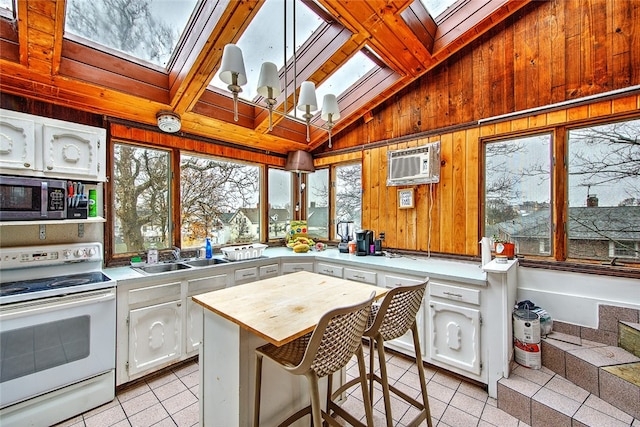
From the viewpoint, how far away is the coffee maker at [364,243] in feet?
10.4

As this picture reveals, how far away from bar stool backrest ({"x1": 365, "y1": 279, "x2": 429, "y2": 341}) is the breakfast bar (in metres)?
0.17

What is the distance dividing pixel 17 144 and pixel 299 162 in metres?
2.73

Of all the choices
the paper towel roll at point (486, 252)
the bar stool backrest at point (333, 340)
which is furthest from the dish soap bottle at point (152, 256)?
the paper towel roll at point (486, 252)

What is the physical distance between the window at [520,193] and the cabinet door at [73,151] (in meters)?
3.52

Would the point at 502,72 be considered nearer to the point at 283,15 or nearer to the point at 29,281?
the point at 283,15

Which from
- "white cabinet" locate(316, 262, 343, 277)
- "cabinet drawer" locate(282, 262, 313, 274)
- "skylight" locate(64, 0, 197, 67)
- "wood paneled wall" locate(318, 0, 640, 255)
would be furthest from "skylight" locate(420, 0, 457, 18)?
"cabinet drawer" locate(282, 262, 313, 274)

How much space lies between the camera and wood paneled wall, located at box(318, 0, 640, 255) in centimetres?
211

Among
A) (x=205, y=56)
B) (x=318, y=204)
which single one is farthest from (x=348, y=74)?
(x=318, y=204)

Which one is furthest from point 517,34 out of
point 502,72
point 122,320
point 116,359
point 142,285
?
point 116,359

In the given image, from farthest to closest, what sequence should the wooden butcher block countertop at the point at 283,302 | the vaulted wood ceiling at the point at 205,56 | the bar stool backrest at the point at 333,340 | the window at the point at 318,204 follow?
the window at the point at 318,204
the vaulted wood ceiling at the point at 205,56
the wooden butcher block countertop at the point at 283,302
the bar stool backrest at the point at 333,340

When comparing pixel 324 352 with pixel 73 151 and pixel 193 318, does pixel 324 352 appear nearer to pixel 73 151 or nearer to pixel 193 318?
pixel 193 318

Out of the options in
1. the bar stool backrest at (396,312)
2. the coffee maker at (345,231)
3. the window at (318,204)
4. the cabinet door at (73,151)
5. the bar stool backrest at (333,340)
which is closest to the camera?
the bar stool backrest at (333,340)

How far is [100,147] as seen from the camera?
2.31 metres

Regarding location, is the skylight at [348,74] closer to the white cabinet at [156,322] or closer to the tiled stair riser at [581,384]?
the white cabinet at [156,322]
